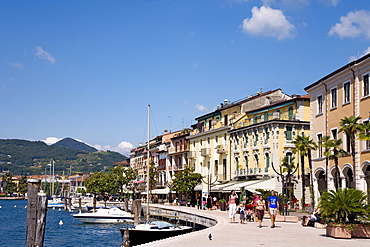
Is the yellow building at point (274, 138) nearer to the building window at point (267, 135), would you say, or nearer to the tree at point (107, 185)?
the building window at point (267, 135)

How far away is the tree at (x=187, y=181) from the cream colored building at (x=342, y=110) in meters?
27.6

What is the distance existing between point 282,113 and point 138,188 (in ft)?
177

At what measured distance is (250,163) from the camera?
2741 inches

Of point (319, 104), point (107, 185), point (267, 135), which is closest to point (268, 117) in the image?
point (267, 135)

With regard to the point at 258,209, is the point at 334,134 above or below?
above

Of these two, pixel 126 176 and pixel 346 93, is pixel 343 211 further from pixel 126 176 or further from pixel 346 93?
pixel 126 176

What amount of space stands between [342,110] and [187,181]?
36.6 meters

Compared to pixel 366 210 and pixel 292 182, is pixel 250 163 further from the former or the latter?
pixel 366 210

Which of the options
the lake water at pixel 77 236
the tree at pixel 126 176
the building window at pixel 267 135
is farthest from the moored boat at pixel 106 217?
the tree at pixel 126 176

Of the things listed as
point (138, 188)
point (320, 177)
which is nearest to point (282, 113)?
point (320, 177)

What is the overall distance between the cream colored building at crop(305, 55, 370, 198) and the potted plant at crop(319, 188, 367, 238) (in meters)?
19.5

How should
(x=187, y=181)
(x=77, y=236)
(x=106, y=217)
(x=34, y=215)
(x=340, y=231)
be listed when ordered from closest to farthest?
(x=34, y=215)
(x=340, y=231)
(x=77, y=236)
(x=106, y=217)
(x=187, y=181)

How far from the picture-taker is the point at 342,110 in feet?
152

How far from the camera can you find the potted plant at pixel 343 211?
2314 centimetres
